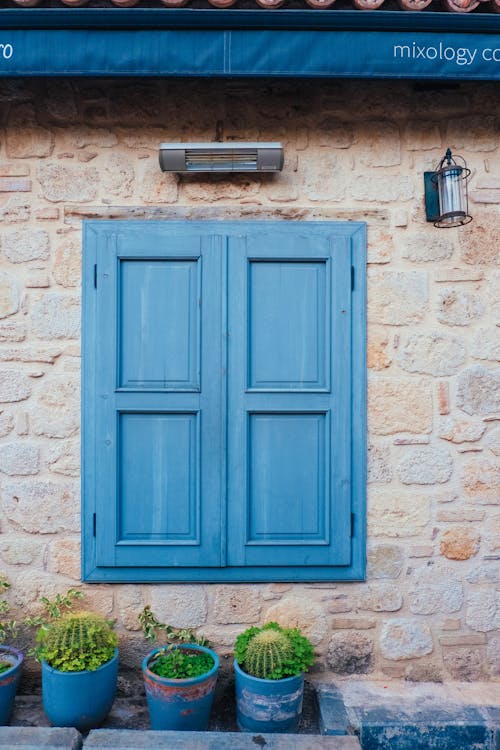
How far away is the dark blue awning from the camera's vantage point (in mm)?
2627

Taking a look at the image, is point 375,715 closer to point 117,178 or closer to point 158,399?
point 158,399

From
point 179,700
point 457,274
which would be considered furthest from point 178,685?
point 457,274

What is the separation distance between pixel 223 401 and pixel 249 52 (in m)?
1.74

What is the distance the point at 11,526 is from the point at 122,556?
640 millimetres

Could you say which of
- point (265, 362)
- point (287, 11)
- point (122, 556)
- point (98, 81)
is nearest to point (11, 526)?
point (122, 556)

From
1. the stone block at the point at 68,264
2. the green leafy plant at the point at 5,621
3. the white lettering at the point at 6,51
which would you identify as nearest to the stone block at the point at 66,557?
the green leafy plant at the point at 5,621

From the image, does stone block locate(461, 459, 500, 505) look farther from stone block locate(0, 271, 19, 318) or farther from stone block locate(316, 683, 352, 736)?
stone block locate(0, 271, 19, 318)

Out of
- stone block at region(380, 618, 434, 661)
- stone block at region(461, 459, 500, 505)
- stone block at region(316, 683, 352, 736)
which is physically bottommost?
stone block at region(316, 683, 352, 736)

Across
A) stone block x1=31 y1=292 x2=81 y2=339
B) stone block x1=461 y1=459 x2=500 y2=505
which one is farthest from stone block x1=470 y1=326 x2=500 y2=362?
stone block x1=31 y1=292 x2=81 y2=339

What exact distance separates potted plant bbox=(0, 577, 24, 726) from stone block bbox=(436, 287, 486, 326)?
282 cm

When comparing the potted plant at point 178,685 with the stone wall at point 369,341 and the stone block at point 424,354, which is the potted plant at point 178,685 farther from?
the stone block at point 424,354

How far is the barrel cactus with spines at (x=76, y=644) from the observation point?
2625 mm

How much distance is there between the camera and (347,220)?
300 cm

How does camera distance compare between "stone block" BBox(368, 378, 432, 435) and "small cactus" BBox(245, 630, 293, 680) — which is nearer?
"small cactus" BBox(245, 630, 293, 680)
